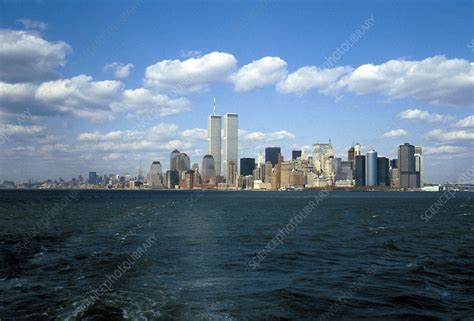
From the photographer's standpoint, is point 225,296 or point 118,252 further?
point 118,252

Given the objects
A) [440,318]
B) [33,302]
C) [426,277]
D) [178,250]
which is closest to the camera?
[440,318]

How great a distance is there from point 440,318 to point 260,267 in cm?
1537

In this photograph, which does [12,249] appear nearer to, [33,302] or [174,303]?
[33,302]

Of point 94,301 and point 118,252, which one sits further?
point 118,252

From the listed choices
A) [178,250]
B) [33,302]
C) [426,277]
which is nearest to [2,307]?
[33,302]

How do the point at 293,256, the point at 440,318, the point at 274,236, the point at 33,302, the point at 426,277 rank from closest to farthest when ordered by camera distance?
the point at 440,318 < the point at 33,302 < the point at 426,277 < the point at 293,256 < the point at 274,236

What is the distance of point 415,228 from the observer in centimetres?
7038

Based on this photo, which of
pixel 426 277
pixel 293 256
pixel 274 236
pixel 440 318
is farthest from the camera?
pixel 274 236

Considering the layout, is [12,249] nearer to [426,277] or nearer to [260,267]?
[260,267]

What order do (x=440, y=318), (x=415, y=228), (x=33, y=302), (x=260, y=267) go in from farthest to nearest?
(x=415, y=228)
(x=260, y=267)
(x=33, y=302)
(x=440, y=318)

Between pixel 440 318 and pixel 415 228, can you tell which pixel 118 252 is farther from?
pixel 415 228

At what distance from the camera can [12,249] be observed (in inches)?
1783

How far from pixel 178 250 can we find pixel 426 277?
74.8ft

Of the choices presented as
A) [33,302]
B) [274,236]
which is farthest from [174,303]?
[274,236]
